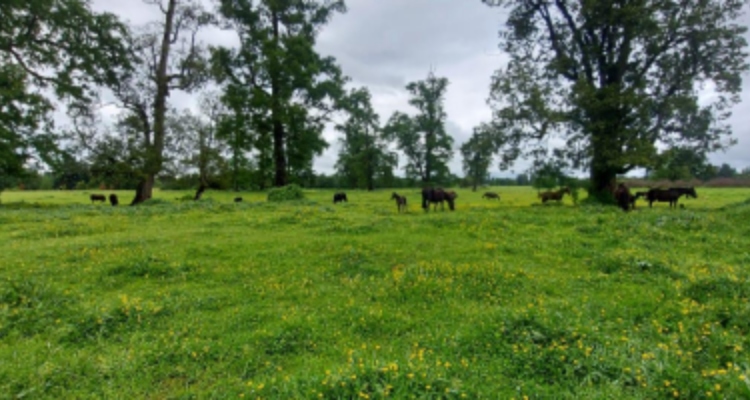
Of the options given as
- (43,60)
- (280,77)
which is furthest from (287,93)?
(43,60)

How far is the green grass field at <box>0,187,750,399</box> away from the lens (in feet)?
12.3

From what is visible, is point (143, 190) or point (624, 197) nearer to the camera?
point (624, 197)

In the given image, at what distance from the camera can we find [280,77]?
32.1 m

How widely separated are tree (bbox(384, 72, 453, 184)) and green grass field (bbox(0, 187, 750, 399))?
4506cm

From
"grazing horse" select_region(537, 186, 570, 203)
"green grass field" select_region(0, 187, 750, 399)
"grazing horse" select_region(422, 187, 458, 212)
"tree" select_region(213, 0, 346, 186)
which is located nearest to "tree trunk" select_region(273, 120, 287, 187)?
"tree" select_region(213, 0, 346, 186)

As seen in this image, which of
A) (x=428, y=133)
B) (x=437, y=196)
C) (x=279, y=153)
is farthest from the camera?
(x=428, y=133)

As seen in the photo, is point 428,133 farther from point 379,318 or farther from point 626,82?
point 379,318

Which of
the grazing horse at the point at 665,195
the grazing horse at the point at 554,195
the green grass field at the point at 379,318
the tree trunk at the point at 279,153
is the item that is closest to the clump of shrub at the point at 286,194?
the tree trunk at the point at 279,153

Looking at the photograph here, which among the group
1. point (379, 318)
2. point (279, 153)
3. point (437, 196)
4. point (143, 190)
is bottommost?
point (379, 318)

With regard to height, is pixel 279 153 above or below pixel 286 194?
above

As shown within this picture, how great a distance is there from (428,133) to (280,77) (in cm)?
2915

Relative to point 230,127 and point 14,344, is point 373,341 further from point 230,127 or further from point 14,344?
point 230,127

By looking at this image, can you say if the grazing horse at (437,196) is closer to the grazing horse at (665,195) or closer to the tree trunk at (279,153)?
the grazing horse at (665,195)

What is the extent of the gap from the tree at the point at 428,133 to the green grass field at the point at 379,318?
148 ft
